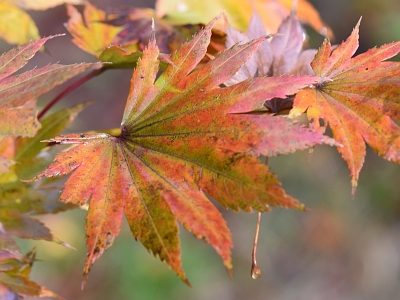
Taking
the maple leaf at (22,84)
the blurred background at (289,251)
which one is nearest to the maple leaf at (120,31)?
the maple leaf at (22,84)

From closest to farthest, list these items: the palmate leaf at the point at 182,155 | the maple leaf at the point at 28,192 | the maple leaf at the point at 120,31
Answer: the palmate leaf at the point at 182,155
the maple leaf at the point at 28,192
the maple leaf at the point at 120,31

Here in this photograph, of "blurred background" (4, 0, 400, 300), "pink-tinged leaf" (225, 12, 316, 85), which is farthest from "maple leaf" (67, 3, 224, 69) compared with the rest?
"blurred background" (4, 0, 400, 300)

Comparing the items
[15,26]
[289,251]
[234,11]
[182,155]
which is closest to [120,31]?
[15,26]

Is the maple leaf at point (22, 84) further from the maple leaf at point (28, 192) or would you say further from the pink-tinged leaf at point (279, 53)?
the pink-tinged leaf at point (279, 53)

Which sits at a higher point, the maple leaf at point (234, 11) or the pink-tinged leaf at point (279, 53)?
the maple leaf at point (234, 11)

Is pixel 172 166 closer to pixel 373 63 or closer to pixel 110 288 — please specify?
pixel 373 63

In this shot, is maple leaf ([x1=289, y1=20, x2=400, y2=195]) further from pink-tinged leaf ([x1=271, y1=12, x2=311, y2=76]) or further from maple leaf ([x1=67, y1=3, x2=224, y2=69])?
maple leaf ([x1=67, y1=3, x2=224, y2=69])

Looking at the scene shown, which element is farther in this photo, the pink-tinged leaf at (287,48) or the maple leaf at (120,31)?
the maple leaf at (120,31)
